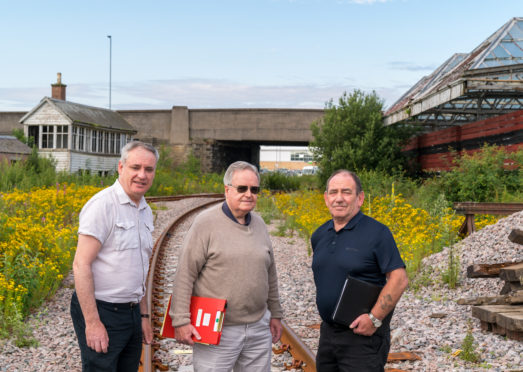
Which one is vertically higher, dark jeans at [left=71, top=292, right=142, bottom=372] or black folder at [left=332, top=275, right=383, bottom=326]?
black folder at [left=332, top=275, right=383, bottom=326]

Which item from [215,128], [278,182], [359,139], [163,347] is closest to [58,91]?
[215,128]

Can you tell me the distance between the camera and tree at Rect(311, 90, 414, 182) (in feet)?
74.4

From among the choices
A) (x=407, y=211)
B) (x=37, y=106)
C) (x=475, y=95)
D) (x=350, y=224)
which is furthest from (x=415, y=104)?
(x=37, y=106)

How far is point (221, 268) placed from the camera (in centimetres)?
321

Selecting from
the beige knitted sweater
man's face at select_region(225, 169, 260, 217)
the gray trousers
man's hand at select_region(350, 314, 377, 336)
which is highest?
man's face at select_region(225, 169, 260, 217)

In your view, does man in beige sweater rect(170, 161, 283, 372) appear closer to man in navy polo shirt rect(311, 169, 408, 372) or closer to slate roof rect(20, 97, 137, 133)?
man in navy polo shirt rect(311, 169, 408, 372)

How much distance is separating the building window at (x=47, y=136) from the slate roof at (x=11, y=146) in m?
1.42

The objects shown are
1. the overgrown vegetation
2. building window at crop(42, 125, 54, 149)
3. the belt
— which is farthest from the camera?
building window at crop(42, 125, 54, 149)

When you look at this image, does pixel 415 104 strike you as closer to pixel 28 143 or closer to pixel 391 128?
pixel 391 128

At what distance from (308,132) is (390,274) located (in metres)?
31.2

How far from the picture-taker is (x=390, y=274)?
317cm

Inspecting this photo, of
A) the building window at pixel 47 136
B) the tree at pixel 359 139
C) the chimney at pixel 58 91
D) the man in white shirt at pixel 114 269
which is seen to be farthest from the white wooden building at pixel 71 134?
the man in white shirt at pixel 114 269

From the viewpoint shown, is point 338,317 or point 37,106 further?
point 37,106

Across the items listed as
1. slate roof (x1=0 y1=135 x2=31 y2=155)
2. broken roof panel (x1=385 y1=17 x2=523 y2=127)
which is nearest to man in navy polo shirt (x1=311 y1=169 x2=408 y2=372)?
broken roof panel (x1=385 y1=17 x2=523 y2=127)
